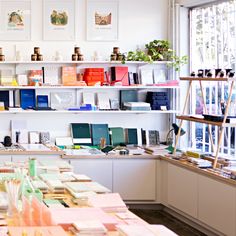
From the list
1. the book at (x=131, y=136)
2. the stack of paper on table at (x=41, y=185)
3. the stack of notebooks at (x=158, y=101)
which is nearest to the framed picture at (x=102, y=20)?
the stack of notebooks at (x=158, y=101)

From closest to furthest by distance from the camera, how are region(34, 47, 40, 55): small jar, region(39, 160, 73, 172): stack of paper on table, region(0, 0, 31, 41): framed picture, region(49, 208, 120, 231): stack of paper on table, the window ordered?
region(49, 208, 120, 231): stack of paper on table, region(39, 160, 73, 172): stack of paper on table, the window, region(34, 47, 40, 55): small jar, region(0, 0, 31, 41): framed picture

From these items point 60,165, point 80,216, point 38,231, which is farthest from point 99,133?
point 38,231

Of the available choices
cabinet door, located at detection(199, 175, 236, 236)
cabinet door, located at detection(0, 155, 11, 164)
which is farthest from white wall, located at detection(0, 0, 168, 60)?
cabinet door, located at detection(199, 175, 236, 236)

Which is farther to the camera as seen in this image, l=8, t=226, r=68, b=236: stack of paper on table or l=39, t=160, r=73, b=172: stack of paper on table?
l=39, t=160, r=73, b=172: stack of paper on table

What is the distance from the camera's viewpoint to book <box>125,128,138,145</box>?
29.4 ft

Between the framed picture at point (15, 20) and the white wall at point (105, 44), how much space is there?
0.08 meters

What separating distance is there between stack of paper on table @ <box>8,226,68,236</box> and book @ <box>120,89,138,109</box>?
17.1 ft

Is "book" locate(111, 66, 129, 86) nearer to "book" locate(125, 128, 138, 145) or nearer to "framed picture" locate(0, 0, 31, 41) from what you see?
"book" locate(125, 128, 138, 145)

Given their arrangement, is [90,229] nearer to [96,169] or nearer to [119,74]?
[96,169]

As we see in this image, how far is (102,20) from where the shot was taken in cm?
882

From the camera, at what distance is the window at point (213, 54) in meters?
7.80

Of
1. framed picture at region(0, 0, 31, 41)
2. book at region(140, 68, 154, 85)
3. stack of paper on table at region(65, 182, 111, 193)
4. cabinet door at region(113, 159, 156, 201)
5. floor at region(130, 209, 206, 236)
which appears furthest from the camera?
book at region(140, 68, 154, 85)

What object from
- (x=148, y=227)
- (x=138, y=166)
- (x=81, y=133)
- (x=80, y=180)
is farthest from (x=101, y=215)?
(x=81, y=133)

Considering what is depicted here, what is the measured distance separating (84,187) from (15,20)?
4.10 meters
